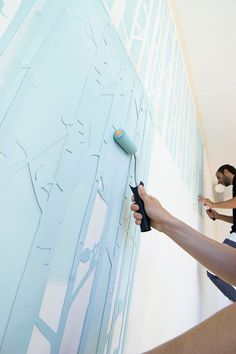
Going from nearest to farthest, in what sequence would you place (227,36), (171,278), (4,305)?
(4,305) → (171,278) → (227,36)

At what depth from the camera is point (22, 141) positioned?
0.98 feet

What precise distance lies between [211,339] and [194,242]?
315 mm

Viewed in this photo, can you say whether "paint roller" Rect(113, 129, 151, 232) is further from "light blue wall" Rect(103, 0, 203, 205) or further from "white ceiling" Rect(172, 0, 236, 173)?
"white ceiling" Rect(172, 0, 236, 173)

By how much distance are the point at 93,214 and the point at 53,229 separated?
11 cm

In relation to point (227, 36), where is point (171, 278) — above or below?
below

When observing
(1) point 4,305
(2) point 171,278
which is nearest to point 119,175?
(1) point 4,305

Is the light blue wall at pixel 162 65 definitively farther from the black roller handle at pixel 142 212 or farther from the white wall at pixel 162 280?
the black roller handle at pixel 142 212

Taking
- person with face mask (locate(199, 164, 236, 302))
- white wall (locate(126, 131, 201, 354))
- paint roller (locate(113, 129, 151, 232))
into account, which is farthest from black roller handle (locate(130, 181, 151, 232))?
person with face mask (locate(199, 164, 236, 302))

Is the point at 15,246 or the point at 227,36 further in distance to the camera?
the point at 227,36

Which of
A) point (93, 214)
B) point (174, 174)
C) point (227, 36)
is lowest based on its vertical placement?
point (93, 214)

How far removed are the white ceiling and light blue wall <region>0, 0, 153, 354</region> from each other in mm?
920

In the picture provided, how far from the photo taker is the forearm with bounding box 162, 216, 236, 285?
52 cm

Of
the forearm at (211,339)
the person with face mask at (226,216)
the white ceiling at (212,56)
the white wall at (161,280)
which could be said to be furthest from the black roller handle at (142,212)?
the white ceiling at (212,56)

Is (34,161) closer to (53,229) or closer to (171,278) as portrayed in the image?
(53,229)
